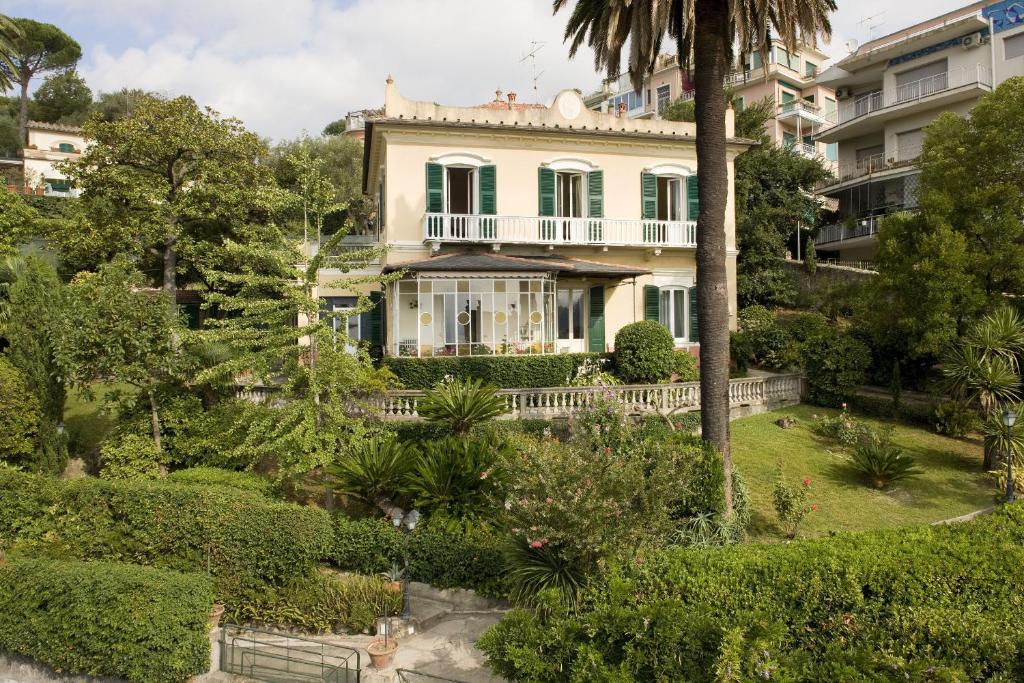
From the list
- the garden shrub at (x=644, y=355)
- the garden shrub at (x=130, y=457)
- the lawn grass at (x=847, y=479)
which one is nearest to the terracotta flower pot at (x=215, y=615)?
the garden shrub at (x=130, y=457)

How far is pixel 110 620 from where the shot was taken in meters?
8.84

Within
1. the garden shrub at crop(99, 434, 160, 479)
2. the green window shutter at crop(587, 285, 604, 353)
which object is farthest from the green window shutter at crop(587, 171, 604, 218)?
the garden shrub at crop(99, 434, 160, 479)

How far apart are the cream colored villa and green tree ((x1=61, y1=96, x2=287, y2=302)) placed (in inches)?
170

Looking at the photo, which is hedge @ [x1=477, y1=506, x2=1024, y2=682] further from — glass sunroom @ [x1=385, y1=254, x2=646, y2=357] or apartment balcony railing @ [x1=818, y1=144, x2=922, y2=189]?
apartment balcony railing @ [x1=818, y1=144, x2=922, y2=189]

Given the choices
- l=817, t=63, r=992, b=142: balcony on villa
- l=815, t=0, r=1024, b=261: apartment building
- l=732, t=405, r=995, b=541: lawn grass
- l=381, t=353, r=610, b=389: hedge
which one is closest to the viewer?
l=732, t=405, r=995, b=541: lawn grass

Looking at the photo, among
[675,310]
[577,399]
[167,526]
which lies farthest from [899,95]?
[167,526]

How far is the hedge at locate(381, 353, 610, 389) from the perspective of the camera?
55.1ft

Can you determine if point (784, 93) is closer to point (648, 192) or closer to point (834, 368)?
point (648, 192)

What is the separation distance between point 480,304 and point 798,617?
13.3 m

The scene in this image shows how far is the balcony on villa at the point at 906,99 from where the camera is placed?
28438 mm

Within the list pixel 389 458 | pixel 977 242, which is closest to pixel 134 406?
pixel 389 458

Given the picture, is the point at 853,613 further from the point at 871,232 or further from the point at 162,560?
the point at 871,232

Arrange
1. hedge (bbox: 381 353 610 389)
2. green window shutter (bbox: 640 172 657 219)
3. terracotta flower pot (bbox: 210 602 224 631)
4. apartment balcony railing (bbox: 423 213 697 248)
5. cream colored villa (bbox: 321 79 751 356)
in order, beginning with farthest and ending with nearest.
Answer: green window shutter (bbox: 640 172 657 219)
apartment balcony railing (bbox: 423 213 697 248)
cream colored villa (bbox: 321 79 751 356)
hedge (bbox: 381 353 610 389)
terracotta flower pot (bbox: 210 602 224 631)

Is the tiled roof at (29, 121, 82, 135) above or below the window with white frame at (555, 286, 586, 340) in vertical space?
above
